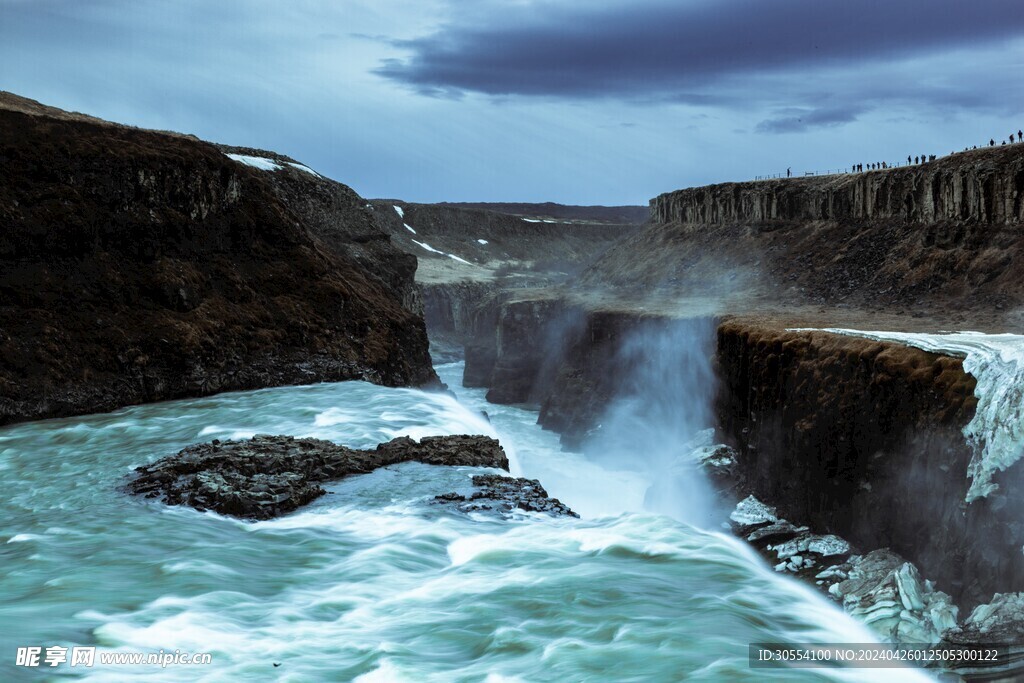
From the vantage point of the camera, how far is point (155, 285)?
2642 cm

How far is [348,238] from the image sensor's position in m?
39.8

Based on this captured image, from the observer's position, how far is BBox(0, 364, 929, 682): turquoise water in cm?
913

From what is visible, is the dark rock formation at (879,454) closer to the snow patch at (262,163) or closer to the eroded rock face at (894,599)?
the eroded rock face at (894,599)

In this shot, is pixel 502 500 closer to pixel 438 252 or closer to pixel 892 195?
pixel 892 195

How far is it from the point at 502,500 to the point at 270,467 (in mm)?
4110

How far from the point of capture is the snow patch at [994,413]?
15867mm

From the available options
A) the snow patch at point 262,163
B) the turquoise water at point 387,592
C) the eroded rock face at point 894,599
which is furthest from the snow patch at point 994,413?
the snow patch at point 262,163

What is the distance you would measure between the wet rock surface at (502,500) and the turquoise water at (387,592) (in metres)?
0.38

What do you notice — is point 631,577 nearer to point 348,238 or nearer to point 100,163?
point 100,163

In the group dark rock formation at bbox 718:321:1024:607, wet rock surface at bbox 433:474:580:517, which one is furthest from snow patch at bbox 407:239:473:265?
wet rock surface at bbox 433:474:580:517

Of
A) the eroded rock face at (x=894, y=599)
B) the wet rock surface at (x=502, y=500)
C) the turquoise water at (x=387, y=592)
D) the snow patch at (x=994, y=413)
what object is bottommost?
the eroded rock face at (x=894, y=599)

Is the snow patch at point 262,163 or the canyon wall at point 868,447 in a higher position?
the snow patch at point 262,163

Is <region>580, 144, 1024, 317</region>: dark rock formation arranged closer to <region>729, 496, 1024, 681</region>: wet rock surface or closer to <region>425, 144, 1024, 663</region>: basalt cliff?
<region>425, 144, 1024, 663</region>: basalt cliff

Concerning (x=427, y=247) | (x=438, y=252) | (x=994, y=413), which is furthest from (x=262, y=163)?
(x=427, y=247)
